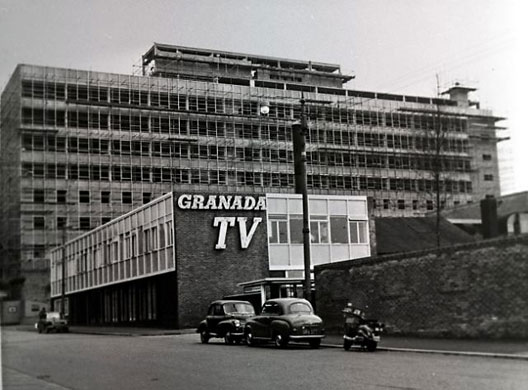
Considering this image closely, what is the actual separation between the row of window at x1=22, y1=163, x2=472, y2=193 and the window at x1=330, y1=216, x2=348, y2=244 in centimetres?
573

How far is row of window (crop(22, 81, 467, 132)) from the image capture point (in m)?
21.1

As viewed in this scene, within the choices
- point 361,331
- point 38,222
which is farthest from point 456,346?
point 38,222

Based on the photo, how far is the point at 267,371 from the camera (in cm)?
1422

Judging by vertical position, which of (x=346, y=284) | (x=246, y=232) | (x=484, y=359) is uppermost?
(x=246, y=232)

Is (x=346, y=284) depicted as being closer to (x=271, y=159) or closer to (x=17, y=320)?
(x=17, y=320)

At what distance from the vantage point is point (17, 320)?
19.8 metres

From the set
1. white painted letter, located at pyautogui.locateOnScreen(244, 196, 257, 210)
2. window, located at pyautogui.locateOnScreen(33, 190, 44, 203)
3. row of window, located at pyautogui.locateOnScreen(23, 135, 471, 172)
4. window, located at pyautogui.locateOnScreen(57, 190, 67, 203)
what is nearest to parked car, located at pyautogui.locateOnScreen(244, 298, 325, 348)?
window, located at pyautogui.locateOnScreen(33, 190, 44, 203)

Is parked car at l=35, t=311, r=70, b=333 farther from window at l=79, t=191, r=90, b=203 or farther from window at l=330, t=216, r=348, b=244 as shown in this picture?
window at l=330, t=216, r=348, b=244

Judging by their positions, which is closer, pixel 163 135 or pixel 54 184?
pixel 54 184

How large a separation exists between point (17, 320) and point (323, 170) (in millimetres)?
34729

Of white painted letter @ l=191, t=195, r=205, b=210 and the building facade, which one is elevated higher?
white painted letter @ l=191, t=195, r=205, b=210

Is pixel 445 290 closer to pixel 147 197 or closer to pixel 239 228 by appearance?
pixel 239 228

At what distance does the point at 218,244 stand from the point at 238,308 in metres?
14.4

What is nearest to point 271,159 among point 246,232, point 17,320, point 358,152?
point 358,152
